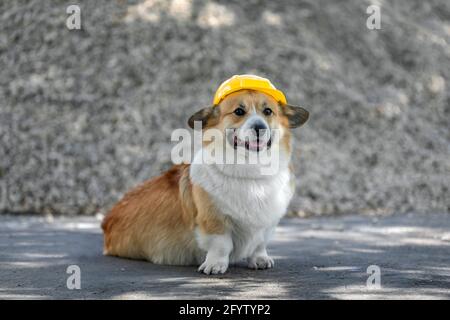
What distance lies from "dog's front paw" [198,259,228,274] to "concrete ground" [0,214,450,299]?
0.19 ft

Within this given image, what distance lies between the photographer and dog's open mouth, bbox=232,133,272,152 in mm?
3576

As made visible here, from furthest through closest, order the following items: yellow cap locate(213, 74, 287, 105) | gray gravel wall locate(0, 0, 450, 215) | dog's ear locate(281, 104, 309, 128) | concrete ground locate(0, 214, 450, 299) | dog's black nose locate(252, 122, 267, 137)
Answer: gray gravel wall locate(0, 0, 450, 215)
dog's ear locate(281, 104, 309, 128)
yellow cap locate(213, 74, 287, 105)
dog's black nose locate(252, 122, 267, 137)
concrete ground locate(0, 214, 450, 299)

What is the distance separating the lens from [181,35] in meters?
8.84

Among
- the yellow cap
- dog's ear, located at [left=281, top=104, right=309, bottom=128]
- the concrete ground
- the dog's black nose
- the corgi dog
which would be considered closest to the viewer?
the concrete ground

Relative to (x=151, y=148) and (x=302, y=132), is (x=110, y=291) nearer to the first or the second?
(x=151, y=148)

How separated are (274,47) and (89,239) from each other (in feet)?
15.2

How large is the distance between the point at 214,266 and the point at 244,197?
411 mm

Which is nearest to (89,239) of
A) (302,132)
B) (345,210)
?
(345,210)

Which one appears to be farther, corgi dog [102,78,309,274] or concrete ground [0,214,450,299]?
corgi dog [102,78,309,274]

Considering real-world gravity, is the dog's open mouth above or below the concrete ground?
above

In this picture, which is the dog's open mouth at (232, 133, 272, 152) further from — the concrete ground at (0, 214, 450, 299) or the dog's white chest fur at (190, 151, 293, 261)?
the concrete ground at (0, 214, 450, 299)

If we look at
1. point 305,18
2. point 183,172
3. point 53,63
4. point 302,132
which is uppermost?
point 305,18

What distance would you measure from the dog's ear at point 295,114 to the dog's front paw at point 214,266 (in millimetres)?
908

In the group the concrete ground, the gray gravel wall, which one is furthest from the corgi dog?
the gray gravel wall
